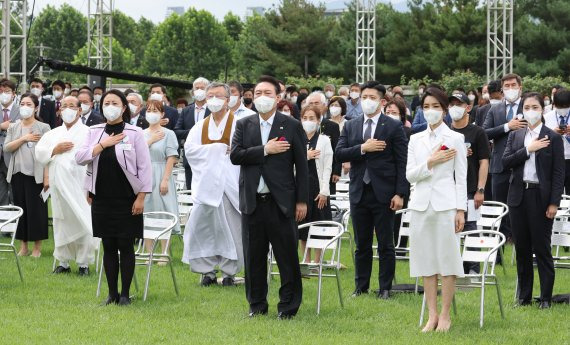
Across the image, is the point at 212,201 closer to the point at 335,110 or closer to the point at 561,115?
the point at 561,115

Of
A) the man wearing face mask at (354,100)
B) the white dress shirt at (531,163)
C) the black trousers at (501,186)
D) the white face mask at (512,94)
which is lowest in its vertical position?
the black trousers at (501,186)

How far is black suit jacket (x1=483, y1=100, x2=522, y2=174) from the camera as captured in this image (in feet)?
45.2

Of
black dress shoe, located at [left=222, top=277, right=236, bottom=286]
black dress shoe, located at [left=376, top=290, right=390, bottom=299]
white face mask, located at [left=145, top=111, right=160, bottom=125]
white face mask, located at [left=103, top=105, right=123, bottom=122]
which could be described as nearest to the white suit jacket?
black dress shoe, located at [left=376, top=290, right=390, bottom=299]

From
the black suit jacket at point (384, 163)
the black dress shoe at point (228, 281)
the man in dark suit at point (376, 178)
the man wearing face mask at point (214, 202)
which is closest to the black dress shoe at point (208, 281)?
the man wearing face mask at point (214, 202)

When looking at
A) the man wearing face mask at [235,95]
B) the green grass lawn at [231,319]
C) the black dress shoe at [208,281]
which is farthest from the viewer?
the man wearing face mask at [235,95]

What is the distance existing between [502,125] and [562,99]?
3.10 ft

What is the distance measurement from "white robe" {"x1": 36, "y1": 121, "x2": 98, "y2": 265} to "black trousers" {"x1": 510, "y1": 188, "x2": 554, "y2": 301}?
490 centimetres

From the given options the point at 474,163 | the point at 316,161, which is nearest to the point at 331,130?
the point at 316,161

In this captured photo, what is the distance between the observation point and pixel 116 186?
10930mm

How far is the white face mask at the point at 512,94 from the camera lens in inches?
544

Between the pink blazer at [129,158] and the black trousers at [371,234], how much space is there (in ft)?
6.83

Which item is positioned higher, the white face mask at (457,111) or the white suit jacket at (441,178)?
the white face mask at (457,111)

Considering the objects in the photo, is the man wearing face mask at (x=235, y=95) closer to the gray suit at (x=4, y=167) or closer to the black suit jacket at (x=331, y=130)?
the black suit jacket at (x=331, y=130)

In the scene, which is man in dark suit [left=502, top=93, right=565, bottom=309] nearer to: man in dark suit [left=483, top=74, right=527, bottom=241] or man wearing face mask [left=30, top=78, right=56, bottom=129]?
man in dark suit [left=483, top=74, right=527, bottom=241]
